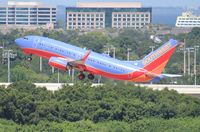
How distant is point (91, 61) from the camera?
106 m

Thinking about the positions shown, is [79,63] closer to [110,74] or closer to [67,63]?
[67,63]

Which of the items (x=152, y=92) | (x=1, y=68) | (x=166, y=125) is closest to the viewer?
(x=166, y=125)

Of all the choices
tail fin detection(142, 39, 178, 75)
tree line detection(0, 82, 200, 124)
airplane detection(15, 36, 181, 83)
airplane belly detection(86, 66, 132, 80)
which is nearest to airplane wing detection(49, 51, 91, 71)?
airplane detection(15, 36, 181, 83)

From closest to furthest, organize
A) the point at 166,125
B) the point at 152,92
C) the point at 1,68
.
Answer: the point at 166,125 < the point at 152,92 < the point at 1,68

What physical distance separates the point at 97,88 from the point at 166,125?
41.9 feet

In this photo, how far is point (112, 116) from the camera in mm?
96562

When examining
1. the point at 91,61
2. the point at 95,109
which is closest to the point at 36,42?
the point at 91,61

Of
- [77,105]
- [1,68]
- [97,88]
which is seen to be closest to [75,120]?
[77,105]

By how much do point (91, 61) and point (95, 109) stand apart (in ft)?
30.7

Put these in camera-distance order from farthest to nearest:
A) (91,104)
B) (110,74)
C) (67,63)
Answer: (110,74)
(67,63)
(91,104)

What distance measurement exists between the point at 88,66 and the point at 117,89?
2746 mm

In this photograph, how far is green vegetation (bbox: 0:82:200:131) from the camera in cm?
9188

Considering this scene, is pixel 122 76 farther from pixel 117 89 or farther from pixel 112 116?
pixel 112 116

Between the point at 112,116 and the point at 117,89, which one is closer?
the point at 112,116
